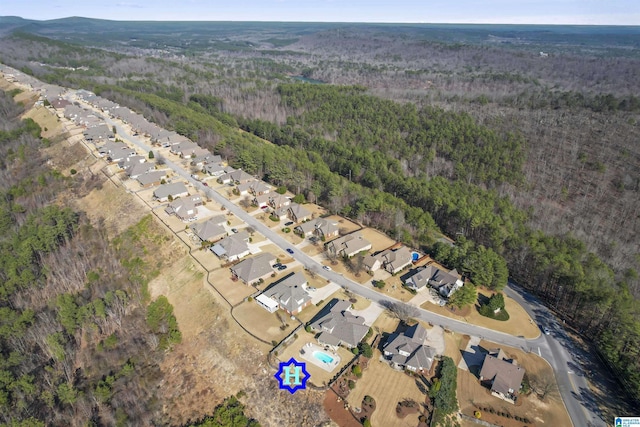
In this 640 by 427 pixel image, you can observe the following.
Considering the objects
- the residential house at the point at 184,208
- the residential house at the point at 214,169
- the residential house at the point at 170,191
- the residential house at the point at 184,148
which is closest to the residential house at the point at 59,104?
the residential house at the point at 184,148

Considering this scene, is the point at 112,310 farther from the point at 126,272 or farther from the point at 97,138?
the point at 97,138

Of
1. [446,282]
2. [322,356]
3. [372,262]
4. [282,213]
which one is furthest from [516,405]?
[282,213]

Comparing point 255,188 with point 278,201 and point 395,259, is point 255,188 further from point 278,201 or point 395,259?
point 395,259

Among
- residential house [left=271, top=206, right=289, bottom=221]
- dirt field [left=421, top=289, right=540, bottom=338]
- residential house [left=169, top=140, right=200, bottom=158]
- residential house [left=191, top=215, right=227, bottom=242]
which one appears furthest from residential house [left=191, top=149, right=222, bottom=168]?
dirt field [left=421, top=289, right=540, bottom=338]

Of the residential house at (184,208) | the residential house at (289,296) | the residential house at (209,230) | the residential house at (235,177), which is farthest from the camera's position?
the residential house at (235,177)

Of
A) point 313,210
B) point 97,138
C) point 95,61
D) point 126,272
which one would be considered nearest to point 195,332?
point 126,272

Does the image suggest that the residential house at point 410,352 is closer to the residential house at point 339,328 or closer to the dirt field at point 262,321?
the residential house at point 339,328

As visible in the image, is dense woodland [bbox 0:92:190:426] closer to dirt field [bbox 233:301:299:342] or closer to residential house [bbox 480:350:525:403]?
dirt field [bbox 233:301:299:342]
